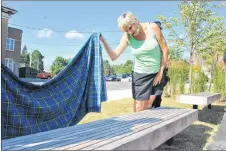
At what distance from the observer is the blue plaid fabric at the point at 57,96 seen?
2771mm

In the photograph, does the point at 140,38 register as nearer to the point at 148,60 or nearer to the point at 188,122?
the point at 148,60

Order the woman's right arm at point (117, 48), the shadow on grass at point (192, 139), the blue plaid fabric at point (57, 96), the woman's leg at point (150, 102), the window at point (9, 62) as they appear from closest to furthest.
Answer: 1. the blue plaid fabric at point (57, 96)
2. the woman's right arm at point (117, 48)
3. the shadow on grass at point (192, 139)
4. the woman's leg at point (150, 102)
5. the window at point (9, 62)

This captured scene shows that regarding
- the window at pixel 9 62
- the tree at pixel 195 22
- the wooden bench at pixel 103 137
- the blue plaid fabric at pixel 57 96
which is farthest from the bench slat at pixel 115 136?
the window at pixel 9 62

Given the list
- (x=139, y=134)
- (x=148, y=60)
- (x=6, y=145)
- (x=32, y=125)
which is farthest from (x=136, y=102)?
(x=6, y=145)

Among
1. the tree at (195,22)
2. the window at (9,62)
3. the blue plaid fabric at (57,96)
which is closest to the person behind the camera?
the blue plaid fabric at (57,96)

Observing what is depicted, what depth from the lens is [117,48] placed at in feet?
13.3

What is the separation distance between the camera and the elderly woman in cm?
395

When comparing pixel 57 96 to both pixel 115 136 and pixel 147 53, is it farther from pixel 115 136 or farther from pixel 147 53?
pixel 115 136

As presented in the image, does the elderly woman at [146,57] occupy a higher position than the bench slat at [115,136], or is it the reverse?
the elderly woman at [146,57]

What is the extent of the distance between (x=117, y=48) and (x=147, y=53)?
0.42 metres

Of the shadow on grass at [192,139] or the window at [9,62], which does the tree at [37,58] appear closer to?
the window at [9,62]

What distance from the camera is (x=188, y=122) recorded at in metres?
3.65

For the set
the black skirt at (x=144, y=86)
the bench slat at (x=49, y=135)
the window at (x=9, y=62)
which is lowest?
the bench slat at (x=49, y=135)

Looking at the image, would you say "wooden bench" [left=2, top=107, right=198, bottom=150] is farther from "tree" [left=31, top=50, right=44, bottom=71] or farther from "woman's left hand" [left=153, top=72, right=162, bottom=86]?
"tree" [left=31, top=50, right=44, bottom=71]
